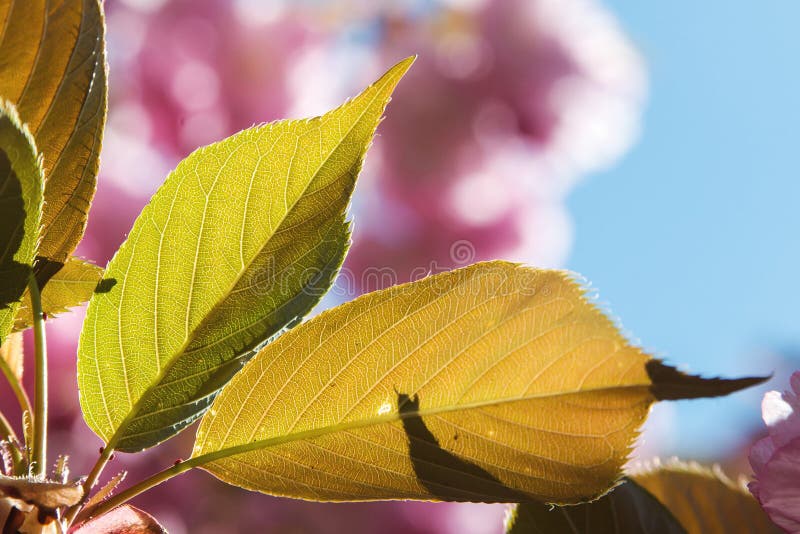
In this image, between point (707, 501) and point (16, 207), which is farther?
point (707, 501)

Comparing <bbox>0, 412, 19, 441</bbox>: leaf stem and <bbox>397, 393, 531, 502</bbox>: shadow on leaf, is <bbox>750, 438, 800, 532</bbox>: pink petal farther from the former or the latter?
<bbox>0, 412, 19, 441</bbox>: leaf stem

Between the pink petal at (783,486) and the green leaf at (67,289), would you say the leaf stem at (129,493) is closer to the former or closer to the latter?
the green leaf at (67,289)

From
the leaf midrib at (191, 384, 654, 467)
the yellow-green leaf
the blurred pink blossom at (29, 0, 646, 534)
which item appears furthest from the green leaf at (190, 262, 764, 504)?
the blurred pink blossom at (29, 0, 646, 534)

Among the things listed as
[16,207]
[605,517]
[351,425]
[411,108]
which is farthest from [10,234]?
[411,108]

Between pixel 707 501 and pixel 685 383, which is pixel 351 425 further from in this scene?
pixel 707 501

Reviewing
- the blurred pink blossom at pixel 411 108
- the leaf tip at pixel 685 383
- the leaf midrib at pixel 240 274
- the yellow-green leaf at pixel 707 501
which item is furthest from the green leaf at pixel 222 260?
the blurred pink blossom at pixel 411 108

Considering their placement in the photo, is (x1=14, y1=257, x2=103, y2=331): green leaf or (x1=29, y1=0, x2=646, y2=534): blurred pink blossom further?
(x1=29, y1=0, x2=646, y2=534): blurred pink blossom
